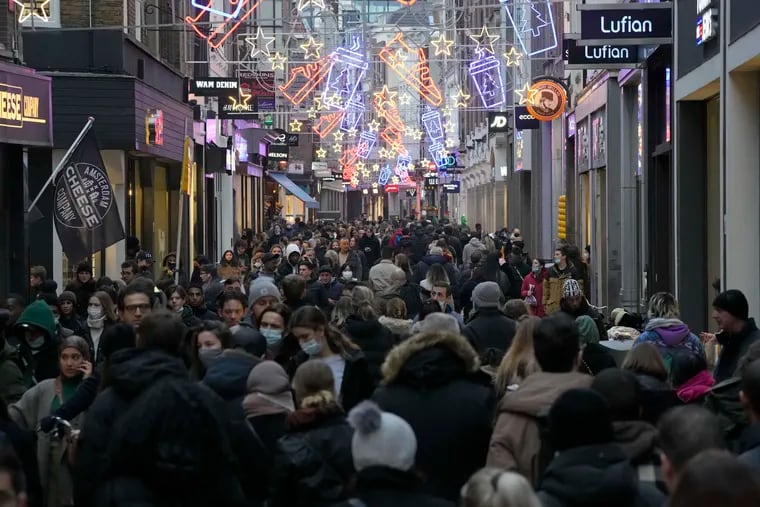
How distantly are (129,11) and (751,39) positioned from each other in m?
15.1

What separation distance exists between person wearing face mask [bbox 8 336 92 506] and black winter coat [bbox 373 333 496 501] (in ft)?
7.46

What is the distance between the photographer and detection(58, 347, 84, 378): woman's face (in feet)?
29.5

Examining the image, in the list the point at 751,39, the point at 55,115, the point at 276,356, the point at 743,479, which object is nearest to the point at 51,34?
the point at 55,115

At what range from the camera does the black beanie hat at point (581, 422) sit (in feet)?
17.8

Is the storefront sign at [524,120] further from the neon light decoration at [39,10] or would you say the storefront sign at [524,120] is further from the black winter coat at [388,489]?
the black winter coat at [388,489]

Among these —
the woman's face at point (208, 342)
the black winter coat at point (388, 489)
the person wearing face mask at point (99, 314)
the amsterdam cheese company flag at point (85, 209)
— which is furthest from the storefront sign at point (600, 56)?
the black winter coat at point (388, 489)

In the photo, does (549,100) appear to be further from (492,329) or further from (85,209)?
(492,329)

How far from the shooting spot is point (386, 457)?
5.34 m

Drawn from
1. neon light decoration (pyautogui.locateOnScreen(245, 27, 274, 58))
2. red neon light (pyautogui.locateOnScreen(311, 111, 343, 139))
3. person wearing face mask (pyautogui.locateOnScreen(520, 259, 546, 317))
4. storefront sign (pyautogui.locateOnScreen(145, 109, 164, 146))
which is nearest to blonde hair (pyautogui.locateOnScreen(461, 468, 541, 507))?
person wearing face mask (pyautogui.locateOnScreen(520, 259, 546, 317))

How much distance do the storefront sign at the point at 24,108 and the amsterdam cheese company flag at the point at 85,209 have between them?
2273mm

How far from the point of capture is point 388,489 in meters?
5.30

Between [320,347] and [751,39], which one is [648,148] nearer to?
[751,39]

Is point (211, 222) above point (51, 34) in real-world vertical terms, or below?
below

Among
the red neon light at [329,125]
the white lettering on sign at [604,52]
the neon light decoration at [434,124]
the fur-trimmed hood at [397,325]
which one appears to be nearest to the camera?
the fur-trimmed hood at [397,325]
